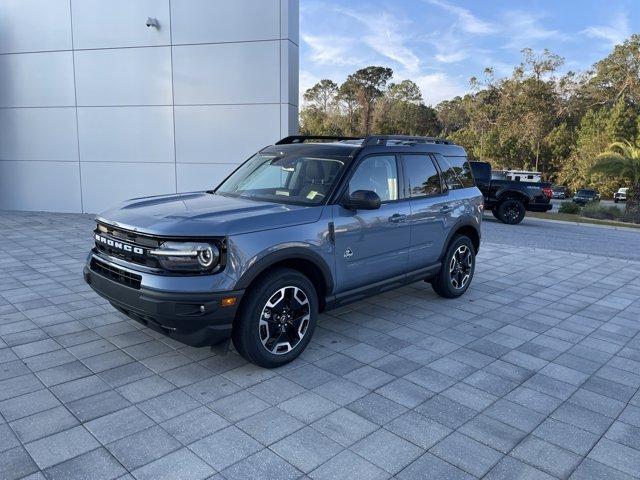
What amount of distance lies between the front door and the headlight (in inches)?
46.5

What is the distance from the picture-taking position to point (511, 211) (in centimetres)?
1519

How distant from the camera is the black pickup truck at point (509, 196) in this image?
15.1 metres

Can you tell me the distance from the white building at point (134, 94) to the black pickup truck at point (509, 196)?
24.1 ft

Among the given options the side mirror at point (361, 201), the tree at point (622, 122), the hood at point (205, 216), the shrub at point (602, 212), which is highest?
the tree at point (622, 122)

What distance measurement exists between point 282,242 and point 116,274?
1318 millimetres

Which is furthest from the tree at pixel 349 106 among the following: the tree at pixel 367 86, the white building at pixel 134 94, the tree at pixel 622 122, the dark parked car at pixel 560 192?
the white building at pixel 134 94

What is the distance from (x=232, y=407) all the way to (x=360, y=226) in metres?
1.90

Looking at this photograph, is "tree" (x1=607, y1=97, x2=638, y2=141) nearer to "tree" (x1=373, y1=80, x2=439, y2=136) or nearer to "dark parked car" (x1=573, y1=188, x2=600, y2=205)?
"dark parked car" (x1=573, y1=188, x2=600, y2=205)

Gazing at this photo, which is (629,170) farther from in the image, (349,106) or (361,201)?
(349,106)

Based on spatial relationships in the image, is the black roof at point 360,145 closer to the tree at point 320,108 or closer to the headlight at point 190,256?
the headlight at point 190,256

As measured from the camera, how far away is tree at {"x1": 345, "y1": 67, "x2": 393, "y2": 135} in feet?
142

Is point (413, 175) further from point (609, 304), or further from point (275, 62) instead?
point (275, 62)

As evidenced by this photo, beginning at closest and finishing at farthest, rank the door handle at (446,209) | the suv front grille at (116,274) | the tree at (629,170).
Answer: the suv front grille at (116,274), the door handle at (446,209), the tree at (629,170)

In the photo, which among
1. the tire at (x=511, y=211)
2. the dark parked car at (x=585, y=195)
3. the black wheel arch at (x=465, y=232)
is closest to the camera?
the black wheel arch at (x=465, y=232)
